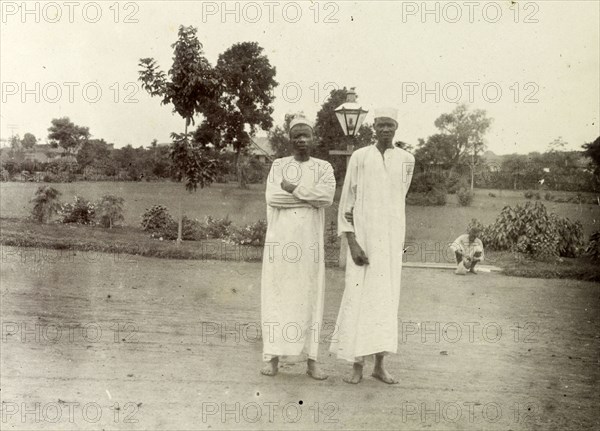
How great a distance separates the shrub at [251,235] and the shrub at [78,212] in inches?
127

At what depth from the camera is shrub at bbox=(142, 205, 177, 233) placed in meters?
13.0

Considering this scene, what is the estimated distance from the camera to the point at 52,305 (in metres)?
6.63

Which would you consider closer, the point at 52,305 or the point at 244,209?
the point at 52,305

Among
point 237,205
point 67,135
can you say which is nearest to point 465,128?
point 237,205

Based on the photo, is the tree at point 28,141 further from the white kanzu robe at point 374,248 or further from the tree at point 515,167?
the tree at point 515,167

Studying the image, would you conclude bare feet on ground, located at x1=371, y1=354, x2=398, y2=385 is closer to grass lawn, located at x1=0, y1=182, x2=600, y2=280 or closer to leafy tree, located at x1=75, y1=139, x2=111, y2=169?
grass lawn, located at x1=0, y1=182, x2=600, y2=280

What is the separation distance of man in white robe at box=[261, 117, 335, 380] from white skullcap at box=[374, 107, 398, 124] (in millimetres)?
537

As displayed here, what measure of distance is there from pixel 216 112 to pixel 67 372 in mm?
7503

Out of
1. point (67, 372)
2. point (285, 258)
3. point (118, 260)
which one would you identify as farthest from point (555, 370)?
A: point (118, 260)

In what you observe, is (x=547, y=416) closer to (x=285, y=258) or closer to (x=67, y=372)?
(x=285, y=258)

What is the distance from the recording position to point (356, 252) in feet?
15.2

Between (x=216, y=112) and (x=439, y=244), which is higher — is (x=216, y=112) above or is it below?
above

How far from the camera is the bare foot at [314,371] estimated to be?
4590 millimetres

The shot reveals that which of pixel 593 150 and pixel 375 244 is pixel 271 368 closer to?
pixel 375 244
